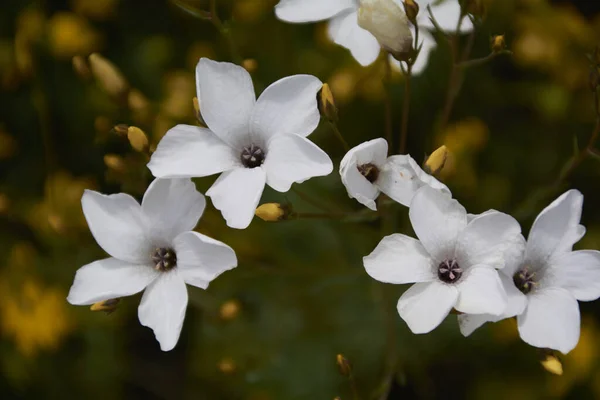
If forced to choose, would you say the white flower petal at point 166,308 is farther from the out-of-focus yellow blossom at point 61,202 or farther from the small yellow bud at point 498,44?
the out-of-focus yellow blossom at point 61,202

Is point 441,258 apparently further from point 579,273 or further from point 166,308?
point 166,308

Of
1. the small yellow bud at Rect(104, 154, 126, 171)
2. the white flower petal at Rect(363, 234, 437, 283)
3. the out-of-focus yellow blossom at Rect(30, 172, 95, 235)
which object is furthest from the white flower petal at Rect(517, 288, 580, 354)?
the out-of-focus yellow blossom at Rect(30, 172, 95, 235)

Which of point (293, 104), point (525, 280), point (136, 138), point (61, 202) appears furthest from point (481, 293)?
point (61, 202)

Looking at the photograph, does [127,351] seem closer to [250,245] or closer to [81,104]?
[250,245]

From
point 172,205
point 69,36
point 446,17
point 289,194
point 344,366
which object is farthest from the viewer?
point 69,36

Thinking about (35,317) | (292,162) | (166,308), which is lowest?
(35,317)

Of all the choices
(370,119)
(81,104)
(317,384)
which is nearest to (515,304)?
(317,384)

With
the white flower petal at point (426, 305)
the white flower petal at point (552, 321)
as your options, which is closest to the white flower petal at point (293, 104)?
the white flower petal at point (426, 305)
